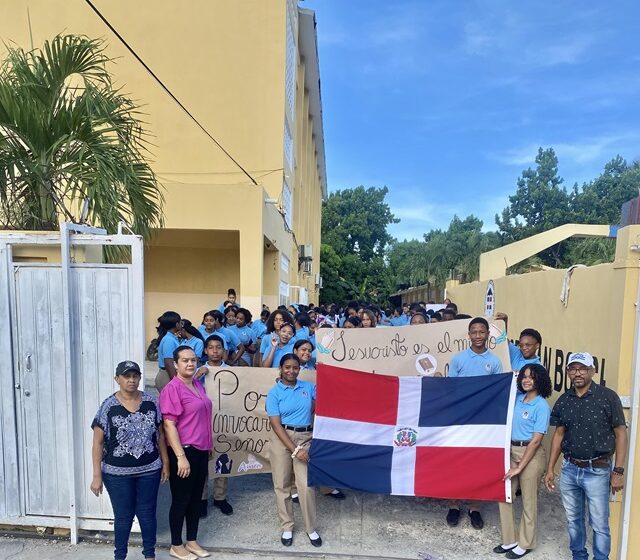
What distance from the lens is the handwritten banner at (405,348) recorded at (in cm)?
523

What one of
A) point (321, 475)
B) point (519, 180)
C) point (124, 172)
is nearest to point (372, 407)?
point (321, 475)

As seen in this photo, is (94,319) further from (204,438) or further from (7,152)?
(7,152)

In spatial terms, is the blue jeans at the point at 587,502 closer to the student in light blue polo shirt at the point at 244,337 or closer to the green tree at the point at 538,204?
the student in light blue polo shirt at the point at 244,337

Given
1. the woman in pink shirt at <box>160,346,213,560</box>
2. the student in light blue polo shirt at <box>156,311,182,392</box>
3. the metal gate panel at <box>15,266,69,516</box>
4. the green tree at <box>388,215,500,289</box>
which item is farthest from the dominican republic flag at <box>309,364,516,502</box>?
the green tree at <box>388,215,500,289</box>

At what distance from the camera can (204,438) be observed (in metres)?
3.63

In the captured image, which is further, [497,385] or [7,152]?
[7,152]

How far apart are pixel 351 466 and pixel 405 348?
161 centimetres

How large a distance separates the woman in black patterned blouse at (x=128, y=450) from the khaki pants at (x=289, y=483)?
3.44ft

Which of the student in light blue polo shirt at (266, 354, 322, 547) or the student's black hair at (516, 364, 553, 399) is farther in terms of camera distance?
the student in light blue polo shirt at (266, 354, 322, 547)

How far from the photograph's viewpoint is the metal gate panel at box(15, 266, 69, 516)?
4.00 meters

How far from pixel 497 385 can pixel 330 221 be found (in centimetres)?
4001

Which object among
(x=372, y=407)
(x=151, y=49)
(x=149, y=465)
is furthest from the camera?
(x=151, y=49)

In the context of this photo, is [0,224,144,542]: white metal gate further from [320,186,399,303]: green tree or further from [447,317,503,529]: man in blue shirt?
[320,186,399,303]: green tree

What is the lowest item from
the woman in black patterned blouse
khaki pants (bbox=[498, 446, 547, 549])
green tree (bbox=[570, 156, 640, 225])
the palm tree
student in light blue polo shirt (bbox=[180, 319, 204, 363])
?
khaki pants (bbox=[498, 446, 547, 549])
